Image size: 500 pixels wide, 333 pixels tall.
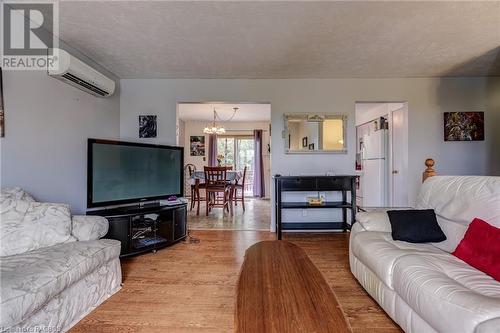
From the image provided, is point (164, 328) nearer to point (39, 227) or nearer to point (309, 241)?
point (39, 227)

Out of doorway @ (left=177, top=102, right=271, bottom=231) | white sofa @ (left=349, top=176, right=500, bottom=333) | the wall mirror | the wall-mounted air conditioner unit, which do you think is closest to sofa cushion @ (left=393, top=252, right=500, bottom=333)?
white sofa @ (left=349, top=176, right=500, bottom=333)

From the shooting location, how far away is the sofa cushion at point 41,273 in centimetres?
115

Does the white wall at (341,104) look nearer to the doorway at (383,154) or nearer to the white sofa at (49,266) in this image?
the doorway at (383,154)

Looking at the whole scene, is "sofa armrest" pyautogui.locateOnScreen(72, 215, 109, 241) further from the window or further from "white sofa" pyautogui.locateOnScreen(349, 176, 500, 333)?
the window

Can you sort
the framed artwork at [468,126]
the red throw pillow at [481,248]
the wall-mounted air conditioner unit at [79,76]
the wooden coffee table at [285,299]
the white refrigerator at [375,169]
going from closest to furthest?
1. the wooden coffee table at [285,299]
2. the red throw pillow at [481,248]
3. the wall-mounted air conditioner unit at [79,76]
4. the framed artwork at [468,126]
5. the white refrigerator at [375,169]

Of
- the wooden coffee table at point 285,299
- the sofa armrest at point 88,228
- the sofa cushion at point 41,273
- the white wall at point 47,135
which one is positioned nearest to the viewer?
the wooden coffee table at point 285,299

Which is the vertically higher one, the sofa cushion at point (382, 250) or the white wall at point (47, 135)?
the white wall at point (47, 135)

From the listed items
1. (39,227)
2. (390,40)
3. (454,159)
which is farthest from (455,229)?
(39,227)

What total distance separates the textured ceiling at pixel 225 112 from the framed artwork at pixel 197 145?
1.92 ft

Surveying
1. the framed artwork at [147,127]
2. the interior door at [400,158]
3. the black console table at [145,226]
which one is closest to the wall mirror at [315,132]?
the interior door at [400,158]

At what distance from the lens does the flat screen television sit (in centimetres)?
258

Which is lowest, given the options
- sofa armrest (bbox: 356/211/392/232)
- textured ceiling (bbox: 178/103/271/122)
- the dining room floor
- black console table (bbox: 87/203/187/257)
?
the dining room floor

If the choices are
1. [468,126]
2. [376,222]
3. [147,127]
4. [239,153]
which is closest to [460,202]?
[376,222]

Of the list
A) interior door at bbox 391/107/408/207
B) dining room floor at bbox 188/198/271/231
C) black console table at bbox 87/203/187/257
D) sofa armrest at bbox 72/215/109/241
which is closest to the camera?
sofa armrest at bbox 72/215/109/241
